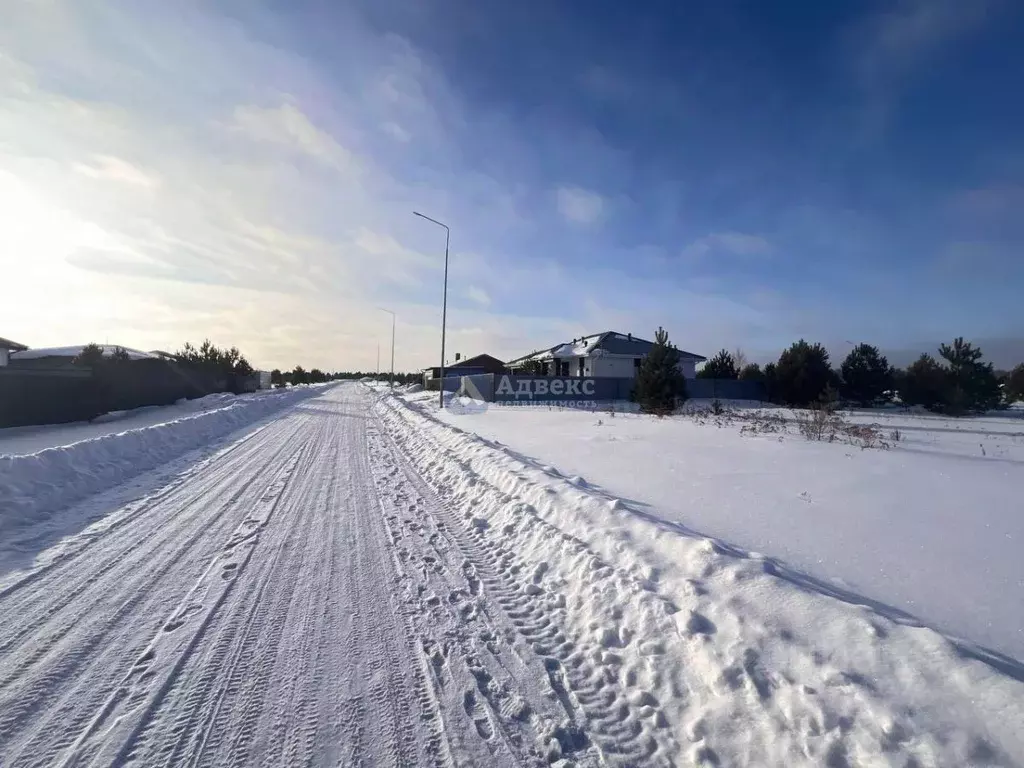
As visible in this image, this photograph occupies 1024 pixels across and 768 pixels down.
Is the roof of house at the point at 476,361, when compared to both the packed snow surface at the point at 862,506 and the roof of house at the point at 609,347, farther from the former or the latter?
the packed snow surface at the point at 862,506

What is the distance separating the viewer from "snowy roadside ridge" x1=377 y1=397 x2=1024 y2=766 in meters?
2.45

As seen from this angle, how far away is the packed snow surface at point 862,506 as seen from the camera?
3.99 metres

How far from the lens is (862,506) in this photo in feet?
20.8

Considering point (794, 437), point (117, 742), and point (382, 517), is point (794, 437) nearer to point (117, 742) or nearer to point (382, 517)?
point (382, 517)

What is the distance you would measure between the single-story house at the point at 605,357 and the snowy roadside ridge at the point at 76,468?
3442cm

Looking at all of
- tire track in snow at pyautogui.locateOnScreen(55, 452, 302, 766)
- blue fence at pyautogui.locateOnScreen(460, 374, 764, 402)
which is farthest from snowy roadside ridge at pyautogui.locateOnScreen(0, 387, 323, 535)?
blue fence at pyautogui.locateOnScreen(460, 374, 764, 402)

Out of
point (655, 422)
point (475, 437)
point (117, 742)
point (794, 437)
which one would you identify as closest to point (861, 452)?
point (794, 437)

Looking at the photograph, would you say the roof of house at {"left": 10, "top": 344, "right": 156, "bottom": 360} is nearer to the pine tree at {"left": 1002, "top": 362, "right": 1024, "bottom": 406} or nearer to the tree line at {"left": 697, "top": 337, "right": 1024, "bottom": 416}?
the tree line at {"left": 697, "top": 337, "right": 1024, "bottom": 416}

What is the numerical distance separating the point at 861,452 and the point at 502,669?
33.6ft

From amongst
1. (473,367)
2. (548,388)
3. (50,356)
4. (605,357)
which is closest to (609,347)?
(605,357)

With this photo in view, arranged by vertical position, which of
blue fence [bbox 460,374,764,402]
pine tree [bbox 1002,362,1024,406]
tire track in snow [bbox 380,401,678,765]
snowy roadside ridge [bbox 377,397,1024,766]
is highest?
pine tree [bbox 1002,362,1024,406]

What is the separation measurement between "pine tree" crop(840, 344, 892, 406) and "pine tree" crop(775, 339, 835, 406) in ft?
5.73

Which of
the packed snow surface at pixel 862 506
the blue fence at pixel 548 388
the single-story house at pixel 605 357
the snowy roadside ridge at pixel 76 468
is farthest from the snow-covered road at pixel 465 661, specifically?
the single-story house at pixel 605 357

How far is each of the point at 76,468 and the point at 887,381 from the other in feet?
139
